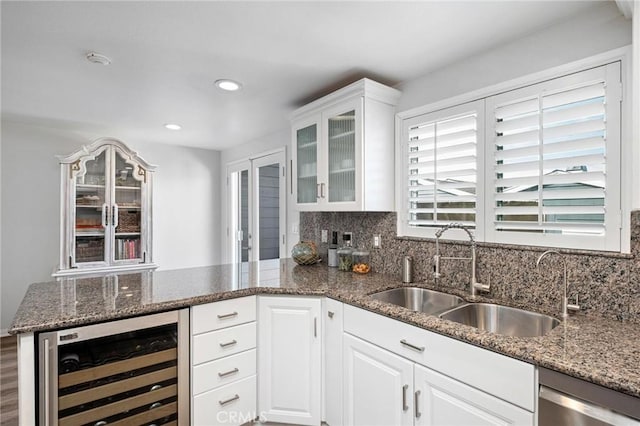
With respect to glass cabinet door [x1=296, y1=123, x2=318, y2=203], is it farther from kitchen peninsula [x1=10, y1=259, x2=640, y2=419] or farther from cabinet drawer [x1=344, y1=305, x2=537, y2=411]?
cabinet drawer [x1=344, y1=305, x2=537, y2=411]

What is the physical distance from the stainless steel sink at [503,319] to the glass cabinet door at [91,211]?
3519 mm

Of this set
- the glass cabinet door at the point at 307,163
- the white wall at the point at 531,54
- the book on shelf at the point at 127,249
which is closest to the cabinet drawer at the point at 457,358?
the glass cabinet door at the point at 307,163

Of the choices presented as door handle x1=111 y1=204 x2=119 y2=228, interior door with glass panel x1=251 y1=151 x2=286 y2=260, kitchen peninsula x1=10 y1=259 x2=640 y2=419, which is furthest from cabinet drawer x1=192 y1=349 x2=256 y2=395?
door handle x1=111 y1=204 x2=119 y2=228

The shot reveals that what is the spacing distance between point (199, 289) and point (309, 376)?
2.73ft

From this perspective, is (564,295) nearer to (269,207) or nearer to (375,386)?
(375,386)

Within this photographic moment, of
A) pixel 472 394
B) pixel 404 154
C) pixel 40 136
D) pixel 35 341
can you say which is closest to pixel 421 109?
pixel 404 154

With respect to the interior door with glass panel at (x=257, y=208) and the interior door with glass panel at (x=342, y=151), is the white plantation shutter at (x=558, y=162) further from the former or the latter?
the interior door with glass panel at (x=257, y=208)

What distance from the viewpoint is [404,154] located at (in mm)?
2346

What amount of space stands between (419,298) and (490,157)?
933mm

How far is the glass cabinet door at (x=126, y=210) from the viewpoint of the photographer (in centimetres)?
362

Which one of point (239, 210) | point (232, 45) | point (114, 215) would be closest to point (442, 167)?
point (232, 45)

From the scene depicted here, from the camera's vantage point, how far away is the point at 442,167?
2.11 metres

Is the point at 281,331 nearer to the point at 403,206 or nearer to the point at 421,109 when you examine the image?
the point at 403,206

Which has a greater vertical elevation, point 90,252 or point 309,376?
point 90,252
